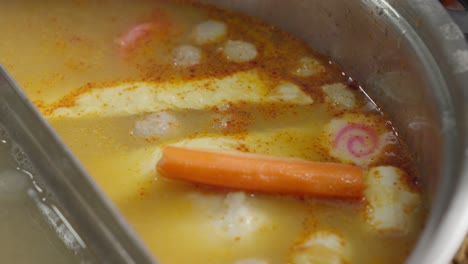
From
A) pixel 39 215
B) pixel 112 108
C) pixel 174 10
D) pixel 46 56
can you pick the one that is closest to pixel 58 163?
pixel 39 215

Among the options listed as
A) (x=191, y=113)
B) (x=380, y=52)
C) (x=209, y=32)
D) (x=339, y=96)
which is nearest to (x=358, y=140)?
(x=339, y=96)

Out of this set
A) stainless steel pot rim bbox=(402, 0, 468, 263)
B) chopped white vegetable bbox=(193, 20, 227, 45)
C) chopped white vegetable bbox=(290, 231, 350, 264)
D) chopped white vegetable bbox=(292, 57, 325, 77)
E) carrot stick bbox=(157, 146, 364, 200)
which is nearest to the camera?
stainless steel pot rim bbox=(402, 0, 468, 263)

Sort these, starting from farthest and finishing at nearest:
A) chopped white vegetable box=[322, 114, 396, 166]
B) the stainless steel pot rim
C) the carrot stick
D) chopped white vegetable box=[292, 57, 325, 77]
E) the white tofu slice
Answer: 1. chopped white vegetable box=[292, 57, 325, 77]
2. the white tofu slice
3. chopped white vegetable box=[322, 114, 396, 166]
4. the carrot stick
5. the stainless steel pot rim

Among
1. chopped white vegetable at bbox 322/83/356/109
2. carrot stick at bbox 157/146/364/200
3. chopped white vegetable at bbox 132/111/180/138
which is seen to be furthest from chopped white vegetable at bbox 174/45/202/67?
carrot stick at bbox 157/146/364/200

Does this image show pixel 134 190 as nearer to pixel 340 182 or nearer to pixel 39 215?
pixel 39 215

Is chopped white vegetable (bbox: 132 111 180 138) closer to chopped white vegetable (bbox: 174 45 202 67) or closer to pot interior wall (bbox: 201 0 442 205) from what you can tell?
chopped white vegetable (bbox: 174 45 202 67)

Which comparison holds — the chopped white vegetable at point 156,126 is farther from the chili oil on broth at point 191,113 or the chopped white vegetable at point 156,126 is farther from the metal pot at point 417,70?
the metal pot at point 417,70

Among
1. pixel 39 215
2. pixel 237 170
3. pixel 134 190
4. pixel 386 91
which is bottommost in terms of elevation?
pixel 39 215
